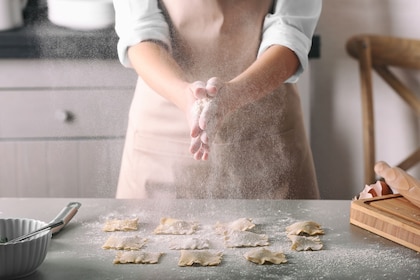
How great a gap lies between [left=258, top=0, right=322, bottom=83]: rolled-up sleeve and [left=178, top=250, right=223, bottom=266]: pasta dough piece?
0.47m

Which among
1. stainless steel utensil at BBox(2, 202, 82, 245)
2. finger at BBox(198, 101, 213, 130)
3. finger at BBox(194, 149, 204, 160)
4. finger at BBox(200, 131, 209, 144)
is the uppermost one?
finger at BBox(198, 101, 213, 130)

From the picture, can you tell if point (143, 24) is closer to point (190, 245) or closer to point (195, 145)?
point (195, 145)

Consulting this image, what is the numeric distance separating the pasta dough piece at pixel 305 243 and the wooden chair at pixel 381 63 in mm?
817

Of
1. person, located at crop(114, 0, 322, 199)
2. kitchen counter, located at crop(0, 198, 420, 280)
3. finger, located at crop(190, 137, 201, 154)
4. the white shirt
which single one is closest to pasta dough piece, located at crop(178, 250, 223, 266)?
kitchen counter, located at crop(0, 198, 420, 280)

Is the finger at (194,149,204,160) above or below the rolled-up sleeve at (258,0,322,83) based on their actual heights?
below

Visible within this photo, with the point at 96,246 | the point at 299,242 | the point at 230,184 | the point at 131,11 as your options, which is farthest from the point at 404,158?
the point at 96,246

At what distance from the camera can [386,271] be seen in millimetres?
828

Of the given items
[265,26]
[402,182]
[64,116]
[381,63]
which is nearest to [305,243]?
[402,182]

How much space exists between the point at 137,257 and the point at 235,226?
0.16m

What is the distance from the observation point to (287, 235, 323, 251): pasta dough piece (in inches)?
35.3

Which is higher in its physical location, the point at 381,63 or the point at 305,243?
the point at 381,63

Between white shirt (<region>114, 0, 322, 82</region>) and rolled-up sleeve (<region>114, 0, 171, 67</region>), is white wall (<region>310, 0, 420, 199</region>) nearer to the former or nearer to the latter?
white shirt (<region>114, 0, 322, 82</region>)

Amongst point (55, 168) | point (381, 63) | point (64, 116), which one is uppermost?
point (381, 63)

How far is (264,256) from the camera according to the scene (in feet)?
2.83
